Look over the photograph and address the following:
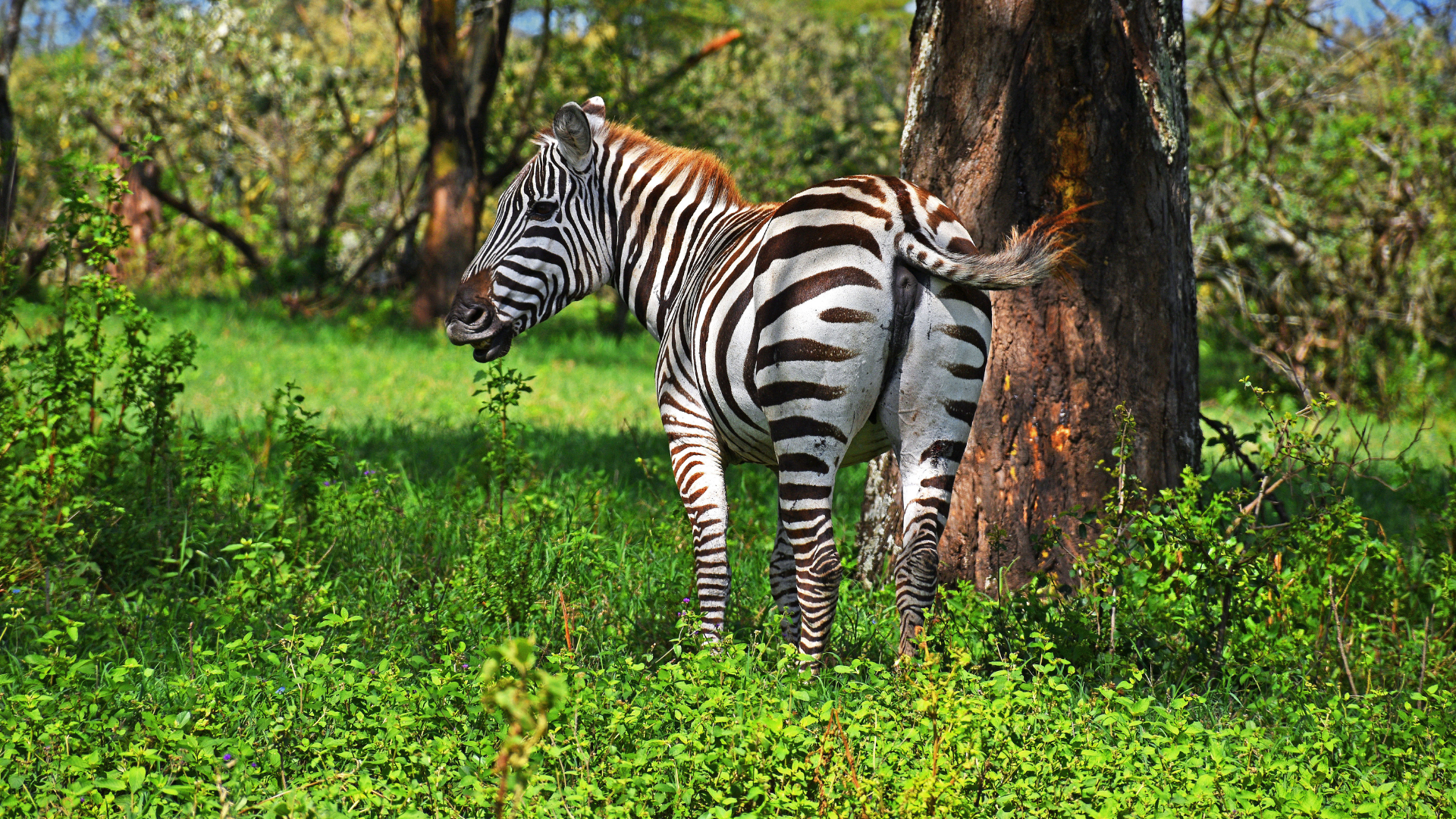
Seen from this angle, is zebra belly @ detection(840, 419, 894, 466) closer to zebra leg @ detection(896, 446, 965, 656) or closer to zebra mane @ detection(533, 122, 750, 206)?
zebra leg @ detection(896, 446, 965, 656)

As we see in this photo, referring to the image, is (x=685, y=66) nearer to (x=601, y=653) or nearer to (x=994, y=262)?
(x=601, y=653)

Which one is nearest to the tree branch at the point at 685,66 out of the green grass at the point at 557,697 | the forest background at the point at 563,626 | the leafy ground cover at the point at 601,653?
the forest background at the point at 563,626

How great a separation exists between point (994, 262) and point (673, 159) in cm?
142

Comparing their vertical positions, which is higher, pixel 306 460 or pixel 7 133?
pixel 7 133

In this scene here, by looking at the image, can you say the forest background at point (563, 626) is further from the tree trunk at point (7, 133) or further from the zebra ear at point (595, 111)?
the zebra ear at point (595, 111)

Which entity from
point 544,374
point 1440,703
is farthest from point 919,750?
point 544,374

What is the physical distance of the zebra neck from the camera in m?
3.91

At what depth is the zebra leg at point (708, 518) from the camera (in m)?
3.60

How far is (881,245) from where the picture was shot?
3.15m

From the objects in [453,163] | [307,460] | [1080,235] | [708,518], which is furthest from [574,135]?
[453,163]

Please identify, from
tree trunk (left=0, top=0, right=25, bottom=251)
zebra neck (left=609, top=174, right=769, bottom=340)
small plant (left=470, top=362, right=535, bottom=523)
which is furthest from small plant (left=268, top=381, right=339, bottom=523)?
zebra neck (left=609, top=174, right=769, bottom=340)

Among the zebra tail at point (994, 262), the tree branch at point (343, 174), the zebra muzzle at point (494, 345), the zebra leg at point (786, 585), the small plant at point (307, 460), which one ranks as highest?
the tree branch at point (343, 174)

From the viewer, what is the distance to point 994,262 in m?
3.09

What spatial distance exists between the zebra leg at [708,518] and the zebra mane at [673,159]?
99cm
